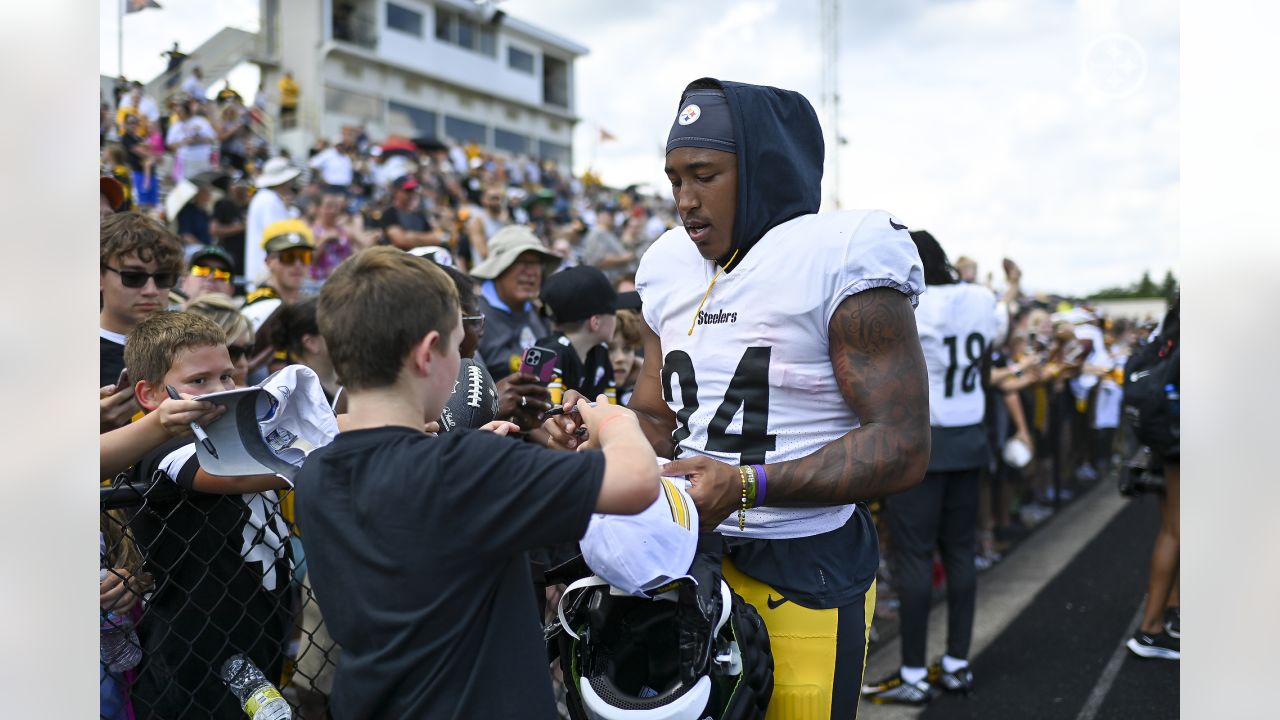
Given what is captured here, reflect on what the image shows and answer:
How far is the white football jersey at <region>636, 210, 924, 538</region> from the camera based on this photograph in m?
2.10

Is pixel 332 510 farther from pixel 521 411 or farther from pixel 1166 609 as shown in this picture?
pixel 1166 609

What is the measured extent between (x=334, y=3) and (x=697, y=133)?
125ft

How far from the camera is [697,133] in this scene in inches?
88.4

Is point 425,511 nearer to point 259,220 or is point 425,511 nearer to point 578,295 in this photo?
point 578,295

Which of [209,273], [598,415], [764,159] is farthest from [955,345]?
[209,273]

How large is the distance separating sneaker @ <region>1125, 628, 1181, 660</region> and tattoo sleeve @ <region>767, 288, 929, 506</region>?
424 cm

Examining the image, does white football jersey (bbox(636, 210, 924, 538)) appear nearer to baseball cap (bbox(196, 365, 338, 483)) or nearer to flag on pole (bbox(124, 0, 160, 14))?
baseball cap (bbox(196, 365, 338, 483))

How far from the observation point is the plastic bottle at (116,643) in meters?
2.41

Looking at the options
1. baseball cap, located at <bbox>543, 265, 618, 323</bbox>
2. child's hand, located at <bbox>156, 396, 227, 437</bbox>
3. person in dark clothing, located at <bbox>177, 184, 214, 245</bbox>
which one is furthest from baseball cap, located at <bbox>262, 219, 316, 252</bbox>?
child's hand, located at <bbox>156, 396, 227, 437</bbox>

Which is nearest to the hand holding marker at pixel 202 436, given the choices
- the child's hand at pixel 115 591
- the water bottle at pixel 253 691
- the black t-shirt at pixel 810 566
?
the child's hand at pixel 115 591

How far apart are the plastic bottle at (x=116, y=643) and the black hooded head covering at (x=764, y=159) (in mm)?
1715

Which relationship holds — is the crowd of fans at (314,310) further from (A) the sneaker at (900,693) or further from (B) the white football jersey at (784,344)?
(A) the sneaker at (900,693)

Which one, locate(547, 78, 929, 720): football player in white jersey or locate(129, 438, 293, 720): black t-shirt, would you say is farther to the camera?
locate(129, 438, 293, 720): black t-shirt
